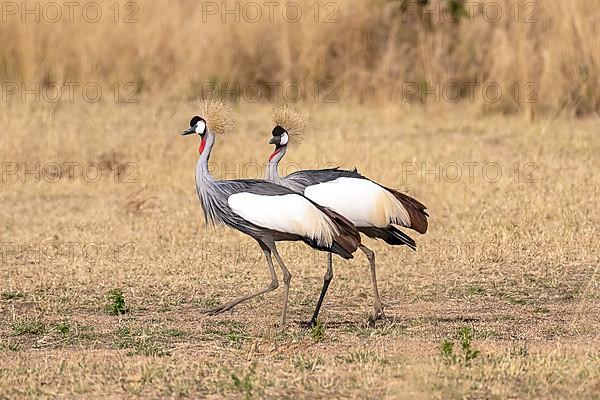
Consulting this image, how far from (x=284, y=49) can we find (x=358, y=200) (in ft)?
24.0

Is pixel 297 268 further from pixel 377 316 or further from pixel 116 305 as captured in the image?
pixel 116 305

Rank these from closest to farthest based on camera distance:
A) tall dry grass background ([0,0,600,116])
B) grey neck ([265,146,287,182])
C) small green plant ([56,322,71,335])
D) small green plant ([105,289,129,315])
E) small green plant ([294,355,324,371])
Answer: small green plant ([294,355,324,371]), small green plant ([56,322,71,335]), grey neck ([265,146,287,182]), small green plant ([105,289,129,315]), tall dry grass background ([0,0,600,116])

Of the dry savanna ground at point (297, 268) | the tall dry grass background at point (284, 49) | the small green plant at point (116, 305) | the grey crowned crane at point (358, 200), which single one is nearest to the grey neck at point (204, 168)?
the grey crowned crane at point (358, 200)

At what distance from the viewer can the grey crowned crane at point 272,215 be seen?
6469 millimetres

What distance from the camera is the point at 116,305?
7.20 meters

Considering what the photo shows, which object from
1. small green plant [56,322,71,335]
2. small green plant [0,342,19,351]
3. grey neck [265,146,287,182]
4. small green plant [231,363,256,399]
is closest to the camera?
small green plant [231,363,256,399]

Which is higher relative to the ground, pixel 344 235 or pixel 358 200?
pixel 358 200

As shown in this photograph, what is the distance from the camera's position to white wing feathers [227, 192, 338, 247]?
Result: 6.45 meters

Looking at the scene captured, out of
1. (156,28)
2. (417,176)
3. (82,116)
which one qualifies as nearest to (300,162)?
(417,176)

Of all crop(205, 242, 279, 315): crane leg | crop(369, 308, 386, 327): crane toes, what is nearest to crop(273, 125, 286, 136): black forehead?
crop(205, 242, 279, 315): crane leg

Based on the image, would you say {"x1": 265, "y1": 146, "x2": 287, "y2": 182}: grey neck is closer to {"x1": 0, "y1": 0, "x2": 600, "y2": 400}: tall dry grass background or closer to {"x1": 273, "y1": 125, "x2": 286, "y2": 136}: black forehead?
{"x1": 273, "y1": 125, "x2": 286, "y2": 136}: black forehead

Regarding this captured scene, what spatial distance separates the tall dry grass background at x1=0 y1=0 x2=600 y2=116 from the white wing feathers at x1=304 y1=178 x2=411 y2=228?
260 inches

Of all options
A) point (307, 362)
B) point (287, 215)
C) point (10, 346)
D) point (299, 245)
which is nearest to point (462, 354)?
point (307, 362)

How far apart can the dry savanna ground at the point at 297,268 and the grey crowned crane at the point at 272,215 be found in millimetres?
468
